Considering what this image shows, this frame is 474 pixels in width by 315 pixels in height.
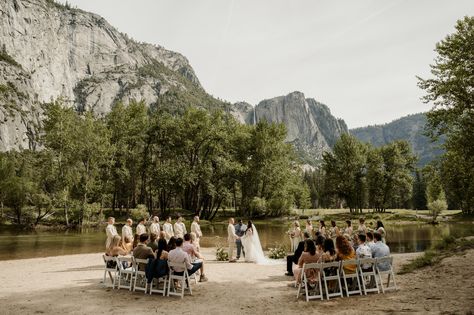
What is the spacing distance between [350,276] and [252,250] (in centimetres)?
823

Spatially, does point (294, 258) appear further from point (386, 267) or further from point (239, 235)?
point (239, 235)

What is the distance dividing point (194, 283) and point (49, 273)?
669 centimetres

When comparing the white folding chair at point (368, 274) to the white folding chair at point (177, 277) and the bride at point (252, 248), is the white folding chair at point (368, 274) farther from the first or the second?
the bride at point (252, 248)

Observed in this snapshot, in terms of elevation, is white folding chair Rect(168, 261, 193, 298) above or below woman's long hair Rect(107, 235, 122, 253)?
below

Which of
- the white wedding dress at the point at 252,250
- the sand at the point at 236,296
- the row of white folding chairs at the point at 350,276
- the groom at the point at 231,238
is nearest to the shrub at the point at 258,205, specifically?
the groom at the point at 231,238

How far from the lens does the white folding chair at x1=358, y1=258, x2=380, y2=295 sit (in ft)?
34.0

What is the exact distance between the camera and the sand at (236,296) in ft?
29.4

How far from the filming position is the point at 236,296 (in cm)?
1059

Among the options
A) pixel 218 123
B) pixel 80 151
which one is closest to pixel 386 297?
pixel 80 151

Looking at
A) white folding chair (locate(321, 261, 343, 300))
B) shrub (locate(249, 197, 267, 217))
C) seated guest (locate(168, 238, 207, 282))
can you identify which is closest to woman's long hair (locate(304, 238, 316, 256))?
white folding chair (locate(321, 261, 343, 300))

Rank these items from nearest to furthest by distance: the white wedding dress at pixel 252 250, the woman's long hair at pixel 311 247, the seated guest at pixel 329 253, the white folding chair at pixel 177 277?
1. the white folding chair at pixel 177 277
2. the seated guest at pixel 329 253
3. the woman's long hair at pixel 311 247
4. the white wedding dress at pixel 252 250

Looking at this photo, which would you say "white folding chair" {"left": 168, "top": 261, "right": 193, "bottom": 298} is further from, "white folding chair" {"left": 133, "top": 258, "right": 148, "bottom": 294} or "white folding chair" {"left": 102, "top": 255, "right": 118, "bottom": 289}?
"white folding chair" {"left": 102, "top": 255, "right": 118, "bottom": 289}

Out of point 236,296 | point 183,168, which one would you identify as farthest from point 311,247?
point 183,168

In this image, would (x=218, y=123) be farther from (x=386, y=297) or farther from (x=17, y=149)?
(x=17, y=149)
